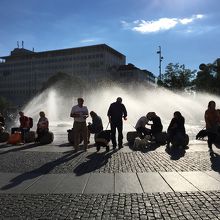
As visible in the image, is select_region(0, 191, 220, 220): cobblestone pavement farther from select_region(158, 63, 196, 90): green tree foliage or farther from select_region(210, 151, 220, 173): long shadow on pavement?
select_region(158, 63, 196, 90): green tree foliage

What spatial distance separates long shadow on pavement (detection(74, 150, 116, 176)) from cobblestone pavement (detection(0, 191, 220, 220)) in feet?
→ 8.73

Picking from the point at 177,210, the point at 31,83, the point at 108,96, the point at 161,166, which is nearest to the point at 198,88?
the point at 108,96

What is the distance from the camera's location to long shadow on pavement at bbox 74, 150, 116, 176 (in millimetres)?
10305

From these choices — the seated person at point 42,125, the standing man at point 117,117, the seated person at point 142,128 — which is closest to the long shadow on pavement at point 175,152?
the standing man at point 117,117

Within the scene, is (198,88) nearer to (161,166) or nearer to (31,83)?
(161,166)

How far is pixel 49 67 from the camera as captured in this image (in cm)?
15325

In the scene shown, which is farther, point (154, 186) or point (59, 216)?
point (154, 186)

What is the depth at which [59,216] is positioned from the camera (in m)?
6.05

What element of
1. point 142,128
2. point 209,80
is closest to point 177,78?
point 209,80

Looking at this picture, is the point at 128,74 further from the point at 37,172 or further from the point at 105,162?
the point at 37,172

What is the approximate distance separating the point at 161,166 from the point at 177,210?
4.56m

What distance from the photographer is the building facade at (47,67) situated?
467 feet

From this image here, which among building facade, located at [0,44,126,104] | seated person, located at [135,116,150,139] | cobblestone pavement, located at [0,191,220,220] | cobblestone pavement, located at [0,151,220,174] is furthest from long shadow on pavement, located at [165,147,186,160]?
building facade, located at [0,44,126,104]

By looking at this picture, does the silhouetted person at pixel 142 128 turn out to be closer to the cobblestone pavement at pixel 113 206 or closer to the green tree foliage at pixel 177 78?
the cobblestone pavement at pixel 113 206
